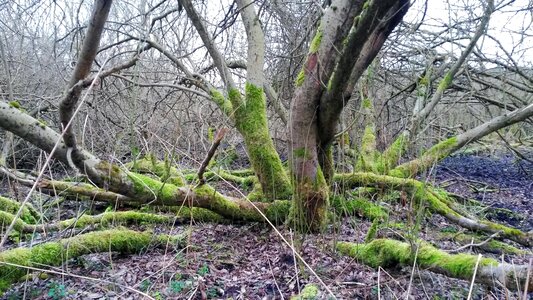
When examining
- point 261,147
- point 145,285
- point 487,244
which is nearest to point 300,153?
point 261,147

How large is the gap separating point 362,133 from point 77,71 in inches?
208

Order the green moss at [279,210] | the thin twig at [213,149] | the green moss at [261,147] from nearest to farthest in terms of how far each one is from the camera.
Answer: the thin twig at [213,149] → the green moss at [279,210] → the green moss at [261,147]

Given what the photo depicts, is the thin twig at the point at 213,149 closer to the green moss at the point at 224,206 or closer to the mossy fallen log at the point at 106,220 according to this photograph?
the green moss at the point at 224,206

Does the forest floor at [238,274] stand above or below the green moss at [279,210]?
below

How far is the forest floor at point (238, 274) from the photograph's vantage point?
2.55 meters

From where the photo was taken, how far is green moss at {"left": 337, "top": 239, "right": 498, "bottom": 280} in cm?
232

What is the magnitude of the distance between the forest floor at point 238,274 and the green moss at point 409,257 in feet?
0.27

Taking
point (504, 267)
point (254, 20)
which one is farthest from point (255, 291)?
point (254, 20)

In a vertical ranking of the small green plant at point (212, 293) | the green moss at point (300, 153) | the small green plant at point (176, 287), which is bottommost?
the small green plant at point (176, 287)

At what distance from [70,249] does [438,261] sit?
2.59 m

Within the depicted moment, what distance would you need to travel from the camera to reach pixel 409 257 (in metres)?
2.60

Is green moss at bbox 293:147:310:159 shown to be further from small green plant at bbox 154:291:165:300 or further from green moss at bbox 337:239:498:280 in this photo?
small green plant at bbox 154:291:165:300

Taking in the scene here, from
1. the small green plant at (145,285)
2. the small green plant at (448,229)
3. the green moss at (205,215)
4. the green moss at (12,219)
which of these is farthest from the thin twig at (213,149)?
the small green plant at (448,229)

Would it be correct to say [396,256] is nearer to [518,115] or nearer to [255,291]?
[255,291]
